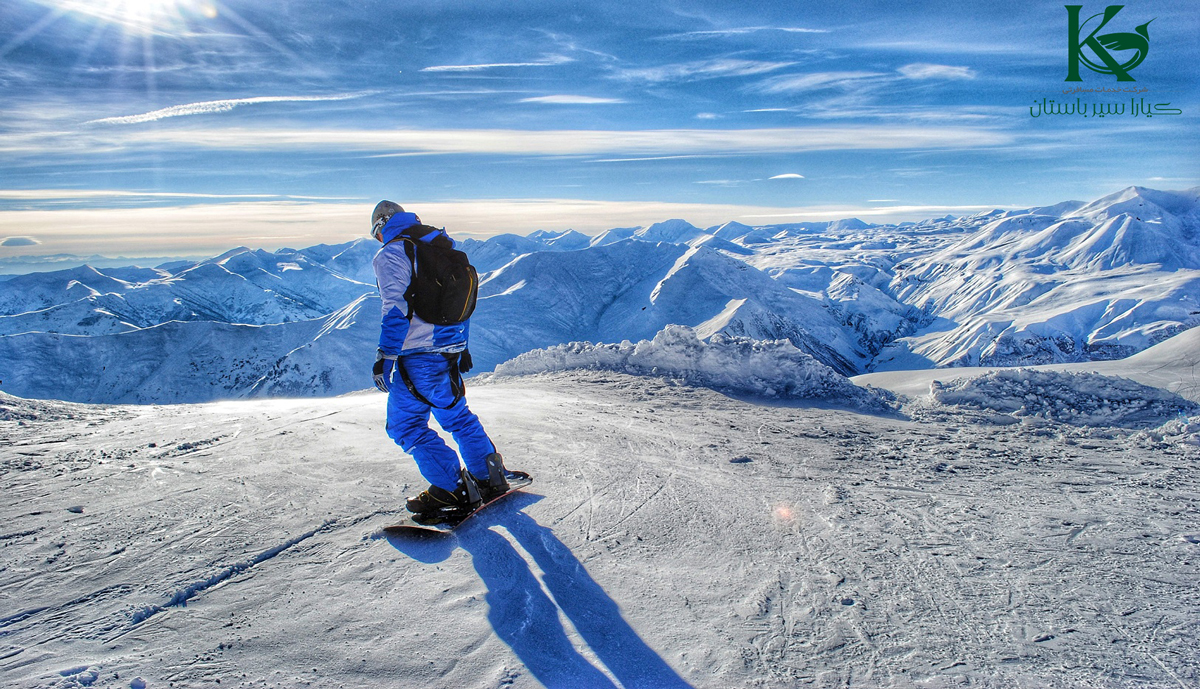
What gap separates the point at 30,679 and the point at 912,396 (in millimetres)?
10505

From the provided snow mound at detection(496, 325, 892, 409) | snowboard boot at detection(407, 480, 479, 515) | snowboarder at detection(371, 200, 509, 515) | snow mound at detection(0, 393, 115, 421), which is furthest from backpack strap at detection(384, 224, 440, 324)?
snow mound at detection(0, 393, 115, 421)

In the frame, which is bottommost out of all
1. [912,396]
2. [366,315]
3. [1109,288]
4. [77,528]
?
[1109,288]

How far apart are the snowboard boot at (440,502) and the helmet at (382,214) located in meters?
2.04

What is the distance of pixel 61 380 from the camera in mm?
91750

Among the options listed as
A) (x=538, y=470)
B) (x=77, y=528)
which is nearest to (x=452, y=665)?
(x=538, y=470)

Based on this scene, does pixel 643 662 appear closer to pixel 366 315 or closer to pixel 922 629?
pixel 922 629

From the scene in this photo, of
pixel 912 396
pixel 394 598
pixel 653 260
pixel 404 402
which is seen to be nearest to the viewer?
pixel 394 598

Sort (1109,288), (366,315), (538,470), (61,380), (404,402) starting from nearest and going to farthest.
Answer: (404,402) → (538,470) → (61,380) → (366,315) → (1109,288)

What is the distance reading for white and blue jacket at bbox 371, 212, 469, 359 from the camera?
14.0 ft

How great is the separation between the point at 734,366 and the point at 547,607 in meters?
7.77

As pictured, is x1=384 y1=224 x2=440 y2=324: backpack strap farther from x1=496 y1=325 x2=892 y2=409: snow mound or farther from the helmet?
x1=496 y1=325 x2=892 y2=409: snow mound

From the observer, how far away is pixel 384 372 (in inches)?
179

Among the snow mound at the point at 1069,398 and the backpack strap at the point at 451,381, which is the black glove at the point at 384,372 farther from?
the snow mound at the point at 1069,398

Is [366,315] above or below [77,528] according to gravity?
below
